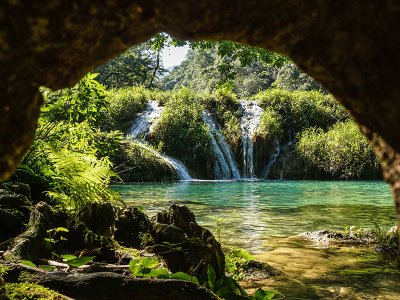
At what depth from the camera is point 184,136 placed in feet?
82.2

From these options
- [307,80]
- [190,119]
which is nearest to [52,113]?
[190,119]

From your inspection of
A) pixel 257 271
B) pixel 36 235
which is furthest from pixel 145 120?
pixel 36 235

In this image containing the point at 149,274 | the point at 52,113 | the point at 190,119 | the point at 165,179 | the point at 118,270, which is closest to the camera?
the point at 149,274

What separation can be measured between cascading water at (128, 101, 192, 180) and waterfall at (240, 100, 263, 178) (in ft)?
13.4

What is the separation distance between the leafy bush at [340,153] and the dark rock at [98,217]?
22738 mm

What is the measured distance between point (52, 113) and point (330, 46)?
4568mm

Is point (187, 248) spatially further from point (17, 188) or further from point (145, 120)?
point (145, 120)

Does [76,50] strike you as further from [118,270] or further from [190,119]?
[190,119]

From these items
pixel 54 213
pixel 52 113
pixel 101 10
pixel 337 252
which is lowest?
pixel 337 252

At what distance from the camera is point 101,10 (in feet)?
3.62

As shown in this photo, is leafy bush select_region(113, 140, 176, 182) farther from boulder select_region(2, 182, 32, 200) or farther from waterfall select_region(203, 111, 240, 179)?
boulder select_region(2, 182, 32, 200)

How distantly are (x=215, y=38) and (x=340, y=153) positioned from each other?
2577 centimetres

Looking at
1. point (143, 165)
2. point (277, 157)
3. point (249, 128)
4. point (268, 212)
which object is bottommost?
point (268, 212)

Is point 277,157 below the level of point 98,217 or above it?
above
